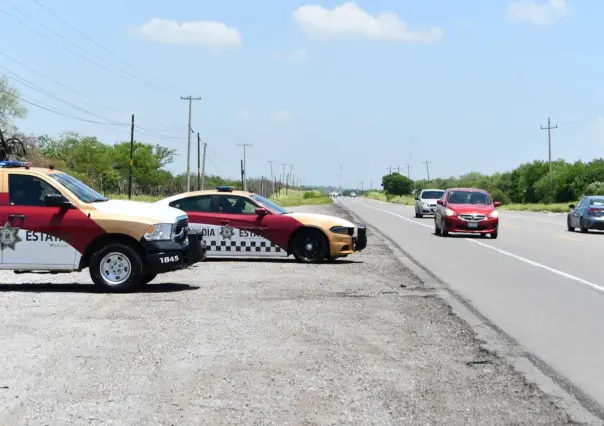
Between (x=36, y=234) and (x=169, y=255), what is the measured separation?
76.5 inches

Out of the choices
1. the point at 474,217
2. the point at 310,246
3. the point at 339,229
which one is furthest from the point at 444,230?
the point at 310,246

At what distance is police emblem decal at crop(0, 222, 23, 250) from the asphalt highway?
6516 mm

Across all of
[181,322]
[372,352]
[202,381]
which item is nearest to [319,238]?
[181,322]

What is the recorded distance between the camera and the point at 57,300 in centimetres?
1249

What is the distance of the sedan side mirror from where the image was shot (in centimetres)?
1338

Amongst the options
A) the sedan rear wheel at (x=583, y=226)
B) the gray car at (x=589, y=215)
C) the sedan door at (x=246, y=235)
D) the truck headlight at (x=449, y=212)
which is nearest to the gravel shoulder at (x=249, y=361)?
the sedan door at (x=246, y=235)

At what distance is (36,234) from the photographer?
532 inches

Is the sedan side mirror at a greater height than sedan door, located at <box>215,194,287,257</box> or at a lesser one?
greater

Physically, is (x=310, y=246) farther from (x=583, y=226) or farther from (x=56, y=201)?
(x=583, y=226)

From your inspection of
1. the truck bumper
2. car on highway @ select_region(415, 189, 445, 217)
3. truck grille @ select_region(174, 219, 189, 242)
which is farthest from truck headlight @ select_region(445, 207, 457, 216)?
car on highway @ select_region(415, 189, 445, 217)

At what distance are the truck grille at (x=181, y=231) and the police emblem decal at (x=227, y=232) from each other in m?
4.16

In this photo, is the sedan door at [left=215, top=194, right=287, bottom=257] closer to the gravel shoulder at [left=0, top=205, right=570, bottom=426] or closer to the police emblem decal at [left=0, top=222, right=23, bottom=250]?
the gravel shoulder at [left=0, top=205, right=570, bottom=426]

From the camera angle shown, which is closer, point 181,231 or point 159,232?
point 159,232

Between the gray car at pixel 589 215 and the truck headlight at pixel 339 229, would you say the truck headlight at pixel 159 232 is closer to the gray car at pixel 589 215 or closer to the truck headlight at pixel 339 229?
the truck headlight at pixel 339 229
